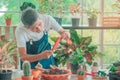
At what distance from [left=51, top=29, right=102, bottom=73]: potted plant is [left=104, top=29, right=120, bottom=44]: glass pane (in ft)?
7.61

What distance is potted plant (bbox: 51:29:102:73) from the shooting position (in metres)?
2.77

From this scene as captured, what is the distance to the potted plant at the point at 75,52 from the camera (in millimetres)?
2769

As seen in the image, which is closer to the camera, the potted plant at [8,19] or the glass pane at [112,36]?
the potted plant at [8,19]

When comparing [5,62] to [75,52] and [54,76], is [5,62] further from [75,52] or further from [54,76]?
[75,52]

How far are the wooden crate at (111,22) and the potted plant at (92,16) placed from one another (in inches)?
6.3

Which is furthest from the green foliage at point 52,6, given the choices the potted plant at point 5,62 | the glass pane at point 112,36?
the potted plant at point 5,62

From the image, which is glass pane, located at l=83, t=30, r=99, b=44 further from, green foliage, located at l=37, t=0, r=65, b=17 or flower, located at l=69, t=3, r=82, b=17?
green foliage, located at l=37, t=0, r=65, b=17

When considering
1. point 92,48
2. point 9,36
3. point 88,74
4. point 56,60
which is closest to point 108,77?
point 88,74

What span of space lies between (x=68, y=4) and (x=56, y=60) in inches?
90.6

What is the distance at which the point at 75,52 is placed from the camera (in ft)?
9.15

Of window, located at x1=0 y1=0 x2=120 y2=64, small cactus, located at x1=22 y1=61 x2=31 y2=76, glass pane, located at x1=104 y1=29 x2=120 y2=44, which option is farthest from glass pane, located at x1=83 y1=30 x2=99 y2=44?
small cactus, located at x1=22 y1=61 x2=31 y2=76

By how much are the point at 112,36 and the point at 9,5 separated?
1945mm

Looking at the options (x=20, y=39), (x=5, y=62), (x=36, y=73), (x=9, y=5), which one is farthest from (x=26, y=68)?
(x=9, y=5)

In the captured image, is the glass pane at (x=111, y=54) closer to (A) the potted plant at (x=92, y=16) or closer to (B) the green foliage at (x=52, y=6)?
(A) the potted plant at (x=92, y=16)
